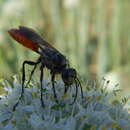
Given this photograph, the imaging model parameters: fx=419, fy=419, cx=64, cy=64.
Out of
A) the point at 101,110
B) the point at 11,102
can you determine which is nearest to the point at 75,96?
the point at 101,110

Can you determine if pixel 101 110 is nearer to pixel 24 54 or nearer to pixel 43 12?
pixel 24 54

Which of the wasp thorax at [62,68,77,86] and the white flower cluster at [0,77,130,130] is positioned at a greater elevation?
the wasp thorax at [62,68,77,86]

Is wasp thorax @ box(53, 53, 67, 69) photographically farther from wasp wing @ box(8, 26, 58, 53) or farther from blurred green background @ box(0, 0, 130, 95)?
blurred green background @ box(0, 0, 130, 95)

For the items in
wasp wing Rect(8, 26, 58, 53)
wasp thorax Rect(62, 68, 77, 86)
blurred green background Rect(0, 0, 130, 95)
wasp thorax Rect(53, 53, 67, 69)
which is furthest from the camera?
blurred green background Rect(0, 0, 130, 95)

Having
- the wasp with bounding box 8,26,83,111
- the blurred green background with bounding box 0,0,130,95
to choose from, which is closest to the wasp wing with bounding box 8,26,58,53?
the wasp with bounding box 8,26,83,111

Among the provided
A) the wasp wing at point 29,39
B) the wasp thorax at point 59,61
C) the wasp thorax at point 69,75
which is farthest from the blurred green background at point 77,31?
the wasp thorax at point 69,75

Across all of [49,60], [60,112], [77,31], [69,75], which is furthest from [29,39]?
[77,31]

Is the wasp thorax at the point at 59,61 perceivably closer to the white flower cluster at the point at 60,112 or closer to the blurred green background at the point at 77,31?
the white flower cluster at the point at 60,112

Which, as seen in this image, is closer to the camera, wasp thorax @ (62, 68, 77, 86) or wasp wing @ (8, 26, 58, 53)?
wasp thorax @ (62, 68, 77, 86)
